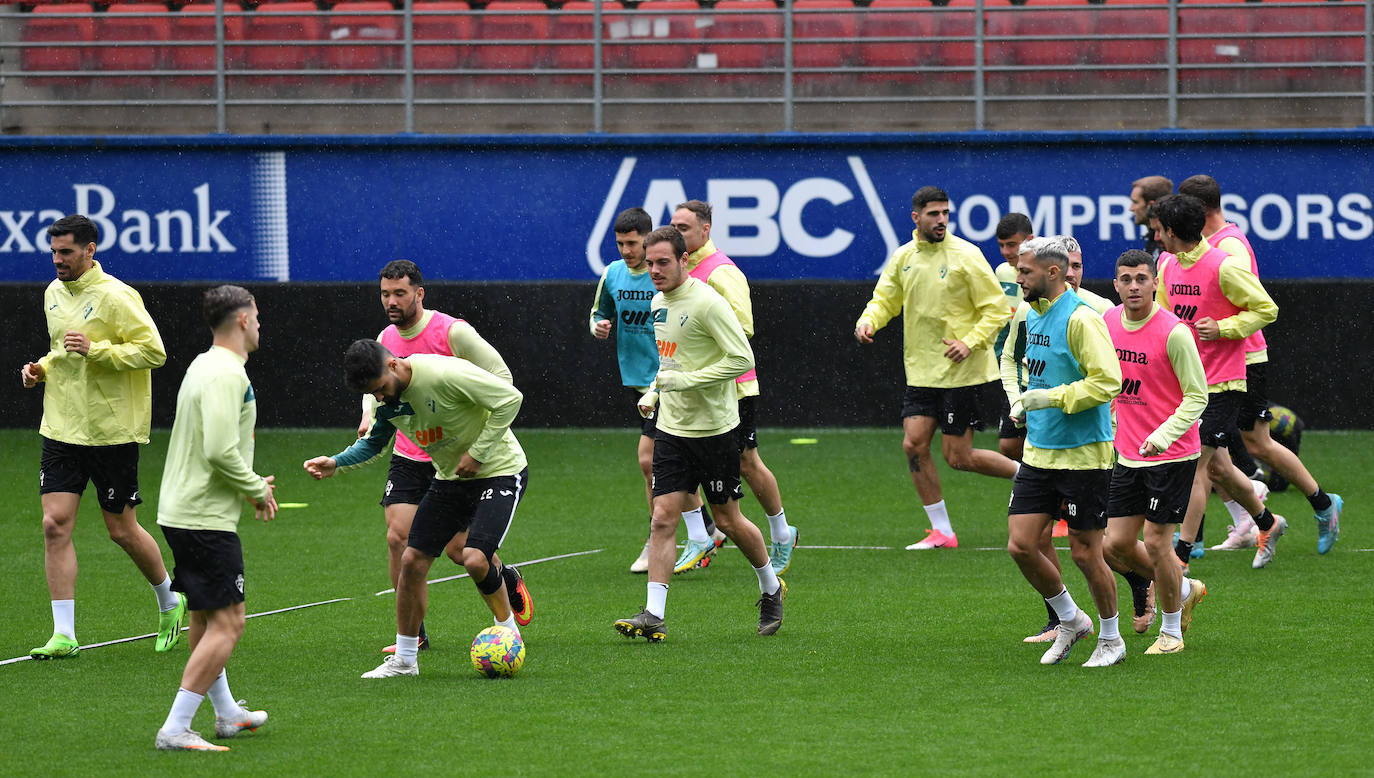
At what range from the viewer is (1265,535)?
10219 millimetres

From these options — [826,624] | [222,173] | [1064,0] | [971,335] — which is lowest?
[826,624]

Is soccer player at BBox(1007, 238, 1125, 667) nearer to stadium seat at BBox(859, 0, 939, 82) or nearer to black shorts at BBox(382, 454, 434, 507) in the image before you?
black shorts at BBox(382, 454, 434, 507)

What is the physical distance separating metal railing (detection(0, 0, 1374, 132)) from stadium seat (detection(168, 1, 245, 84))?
25 millimetres

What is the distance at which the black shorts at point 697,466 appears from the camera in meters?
8.45

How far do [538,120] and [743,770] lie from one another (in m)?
13.4

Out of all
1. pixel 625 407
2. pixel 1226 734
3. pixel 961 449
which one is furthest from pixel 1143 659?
pixel 625 407

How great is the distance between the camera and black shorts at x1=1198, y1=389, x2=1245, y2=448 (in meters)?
9.70

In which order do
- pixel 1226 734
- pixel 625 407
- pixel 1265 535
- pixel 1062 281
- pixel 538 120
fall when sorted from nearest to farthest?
pixel 1226 734 < pixel 1062 281 < pixel 1265 535 < pixel 625 407 < pixel 538 120

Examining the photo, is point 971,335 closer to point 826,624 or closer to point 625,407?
point 826,624

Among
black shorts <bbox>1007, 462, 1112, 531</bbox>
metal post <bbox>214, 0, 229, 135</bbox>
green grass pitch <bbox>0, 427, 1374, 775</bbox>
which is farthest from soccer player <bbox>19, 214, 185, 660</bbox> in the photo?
metal post <bbox>214, 0, 229, 135</bbox>

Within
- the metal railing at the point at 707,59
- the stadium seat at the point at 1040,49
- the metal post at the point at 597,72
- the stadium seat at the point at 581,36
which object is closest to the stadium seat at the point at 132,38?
the metal railing at the point at 707,59

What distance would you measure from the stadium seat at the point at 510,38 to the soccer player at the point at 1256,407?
32.5 ft

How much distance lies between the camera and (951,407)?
11141mm

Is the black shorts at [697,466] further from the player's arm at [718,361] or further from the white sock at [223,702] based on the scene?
the white sock at [223,702]
